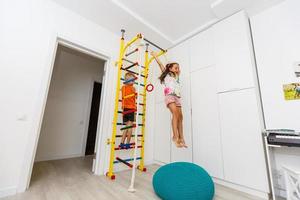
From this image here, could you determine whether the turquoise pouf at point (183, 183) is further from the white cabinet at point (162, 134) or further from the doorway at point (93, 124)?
the doorway at point (93, 124)

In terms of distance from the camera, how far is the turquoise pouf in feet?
4.53

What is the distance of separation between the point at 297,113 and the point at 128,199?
2.35 metres

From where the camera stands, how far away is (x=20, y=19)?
6.18 feet

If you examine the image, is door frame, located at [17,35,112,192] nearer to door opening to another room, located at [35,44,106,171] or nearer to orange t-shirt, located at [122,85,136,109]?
orange t-shirt, located at [122,85,136,109]

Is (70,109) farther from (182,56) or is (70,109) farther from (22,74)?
(182,56)

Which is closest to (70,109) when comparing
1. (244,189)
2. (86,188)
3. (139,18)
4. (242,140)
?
(86,188)

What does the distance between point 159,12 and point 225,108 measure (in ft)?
6.60

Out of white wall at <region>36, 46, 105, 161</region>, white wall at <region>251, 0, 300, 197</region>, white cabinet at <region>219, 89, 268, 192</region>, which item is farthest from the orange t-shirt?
white wall at <region>251, 0, 300, 197</region>

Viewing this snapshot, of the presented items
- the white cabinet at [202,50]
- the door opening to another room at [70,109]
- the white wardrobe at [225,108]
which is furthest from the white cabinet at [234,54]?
the door opening to another room at [70,109]

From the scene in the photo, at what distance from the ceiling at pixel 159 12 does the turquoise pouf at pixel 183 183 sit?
2467 millimetres

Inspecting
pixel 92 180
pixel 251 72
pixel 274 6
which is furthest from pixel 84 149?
pixel 274 6

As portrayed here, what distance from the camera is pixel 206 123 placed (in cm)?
235

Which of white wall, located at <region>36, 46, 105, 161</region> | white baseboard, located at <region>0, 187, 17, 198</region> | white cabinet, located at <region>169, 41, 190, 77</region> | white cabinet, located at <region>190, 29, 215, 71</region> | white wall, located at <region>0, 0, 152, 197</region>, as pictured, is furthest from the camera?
white wall, located at <region>36, 46, 105, 161</region>

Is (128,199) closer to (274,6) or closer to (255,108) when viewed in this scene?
(255,108)
